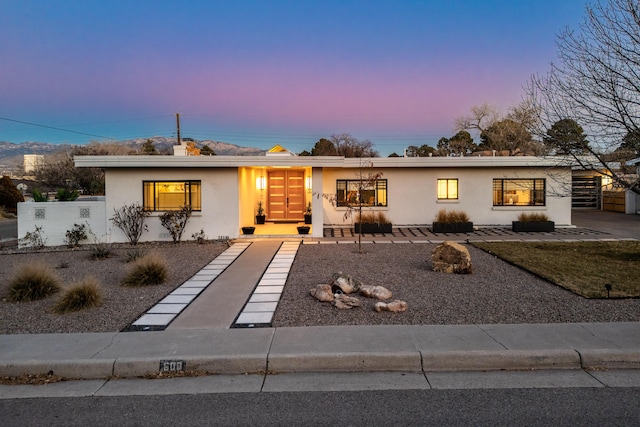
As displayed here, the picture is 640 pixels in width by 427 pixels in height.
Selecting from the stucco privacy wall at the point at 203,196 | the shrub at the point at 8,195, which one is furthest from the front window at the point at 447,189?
the shrub at the point at 8,195

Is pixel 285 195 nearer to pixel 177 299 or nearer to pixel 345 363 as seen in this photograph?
pixel 177 299

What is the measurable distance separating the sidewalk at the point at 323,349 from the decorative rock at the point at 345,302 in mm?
984

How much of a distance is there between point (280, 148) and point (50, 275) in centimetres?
1626

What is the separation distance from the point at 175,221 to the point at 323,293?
9.04 m

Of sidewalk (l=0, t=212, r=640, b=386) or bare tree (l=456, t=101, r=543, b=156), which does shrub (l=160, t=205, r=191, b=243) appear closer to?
sidewalk (l=0, t=212, r=640, b=386)

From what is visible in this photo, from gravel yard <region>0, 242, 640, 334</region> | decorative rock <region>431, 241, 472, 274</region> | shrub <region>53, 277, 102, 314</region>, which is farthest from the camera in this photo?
decorative rock <region>431, 241, 472, 274</region>

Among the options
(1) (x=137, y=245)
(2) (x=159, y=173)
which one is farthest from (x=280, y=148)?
(1) (x=137, y=245)

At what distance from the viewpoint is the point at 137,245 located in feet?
49.1

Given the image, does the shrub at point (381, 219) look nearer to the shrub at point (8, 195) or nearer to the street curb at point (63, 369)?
the street curb at point (63, 369)

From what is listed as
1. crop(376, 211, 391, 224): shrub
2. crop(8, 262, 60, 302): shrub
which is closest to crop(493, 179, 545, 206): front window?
crop(376, 211, 391, 224): shrub

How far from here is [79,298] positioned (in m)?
7.08

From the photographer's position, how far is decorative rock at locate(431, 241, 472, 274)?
9508 millimetres

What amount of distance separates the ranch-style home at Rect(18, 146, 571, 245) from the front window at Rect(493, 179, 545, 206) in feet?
0.14

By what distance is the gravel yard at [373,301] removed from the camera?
6391 mm
